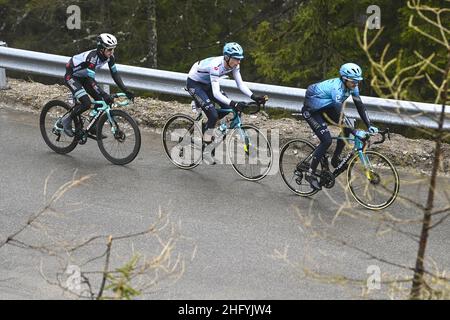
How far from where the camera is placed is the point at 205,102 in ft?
39.4

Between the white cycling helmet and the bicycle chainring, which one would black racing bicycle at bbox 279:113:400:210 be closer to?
the bicycle chainring

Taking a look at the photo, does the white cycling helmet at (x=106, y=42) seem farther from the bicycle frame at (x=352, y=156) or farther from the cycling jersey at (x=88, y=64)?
the bicycle frame at (x=352, y=156)

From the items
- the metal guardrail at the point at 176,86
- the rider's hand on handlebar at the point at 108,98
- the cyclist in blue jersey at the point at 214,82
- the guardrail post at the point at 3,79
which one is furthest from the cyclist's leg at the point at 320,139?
the guardrail post at the point at 3,79

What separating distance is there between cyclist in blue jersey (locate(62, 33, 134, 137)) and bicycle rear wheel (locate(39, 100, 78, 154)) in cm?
18

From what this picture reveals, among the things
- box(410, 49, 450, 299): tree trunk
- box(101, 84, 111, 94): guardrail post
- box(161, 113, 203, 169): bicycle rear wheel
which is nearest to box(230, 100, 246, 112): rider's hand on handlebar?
box(161, 113, 203, 169): bicycle rear wheel

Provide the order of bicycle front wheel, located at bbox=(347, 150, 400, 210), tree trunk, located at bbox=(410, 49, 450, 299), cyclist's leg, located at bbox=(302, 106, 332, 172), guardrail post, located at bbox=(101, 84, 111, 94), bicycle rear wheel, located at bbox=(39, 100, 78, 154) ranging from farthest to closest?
guardrail post, located at bbox=(101, 84, 111, 94) → bicycle rear wheel, located at bbox=(39, 100, 78, 154) → cyclist's leg, located at bbox=(302, 106, 332, 172) → bicycle front wheel, located at bbox=(347, 150, 400, 210) → tree trunk, located at bbox=(410, 49, 450, 299)

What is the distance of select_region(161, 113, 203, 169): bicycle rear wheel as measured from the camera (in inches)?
487

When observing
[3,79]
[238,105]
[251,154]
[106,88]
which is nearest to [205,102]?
[238,105]

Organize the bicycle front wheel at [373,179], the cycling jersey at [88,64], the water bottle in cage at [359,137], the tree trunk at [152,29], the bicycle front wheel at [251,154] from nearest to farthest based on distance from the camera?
the bicycle front wheel at [373,179]
the water bottle in cage at [359,137]
the bicycle front wheel at [251,154]
the cycling jersey at [88,64]
the tree trunk at [152,29]

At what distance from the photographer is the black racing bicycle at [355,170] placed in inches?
419

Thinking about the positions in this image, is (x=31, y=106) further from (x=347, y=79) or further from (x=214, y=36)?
(x=214, y=36)

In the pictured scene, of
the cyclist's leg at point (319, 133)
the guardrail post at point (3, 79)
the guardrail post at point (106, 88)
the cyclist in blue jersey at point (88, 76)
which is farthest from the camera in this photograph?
the guardrail post at point (3, 79)

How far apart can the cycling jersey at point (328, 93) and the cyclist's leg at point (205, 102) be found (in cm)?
141

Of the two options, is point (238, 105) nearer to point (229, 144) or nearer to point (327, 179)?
point (229, 144)
